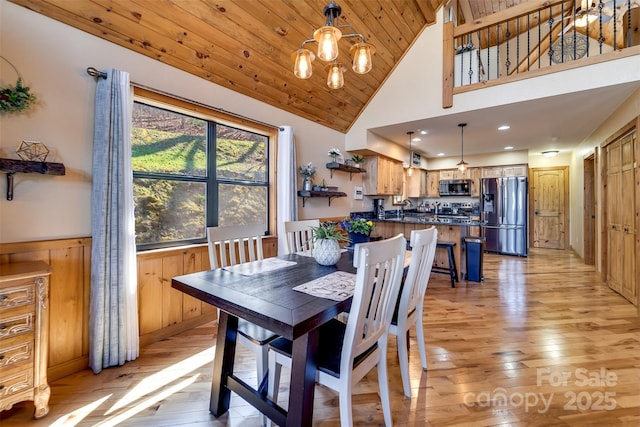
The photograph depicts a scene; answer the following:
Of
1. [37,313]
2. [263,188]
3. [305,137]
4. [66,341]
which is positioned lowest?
[66,341]

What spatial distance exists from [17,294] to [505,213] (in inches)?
293

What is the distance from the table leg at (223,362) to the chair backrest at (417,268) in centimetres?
100

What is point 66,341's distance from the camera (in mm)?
1875

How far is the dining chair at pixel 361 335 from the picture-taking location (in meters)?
1.11

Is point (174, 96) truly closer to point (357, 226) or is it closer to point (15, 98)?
point (15, 98)

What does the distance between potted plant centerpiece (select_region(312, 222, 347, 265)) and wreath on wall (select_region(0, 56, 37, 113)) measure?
1.99 metres

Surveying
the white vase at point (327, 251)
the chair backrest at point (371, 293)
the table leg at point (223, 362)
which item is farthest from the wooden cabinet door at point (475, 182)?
the table leg at point (223, 362)

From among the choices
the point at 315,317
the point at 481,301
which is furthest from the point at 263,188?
the point at 481,301

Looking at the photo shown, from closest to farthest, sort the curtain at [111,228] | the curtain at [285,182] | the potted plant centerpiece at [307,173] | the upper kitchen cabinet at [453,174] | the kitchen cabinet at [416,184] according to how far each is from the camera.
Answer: the curtain at [111,228], the curtain at [285,182], the potted plant centerpiece at [307,173], the kitchen cabinet at [416,184], the upper kitchen cabinet at [453,174]

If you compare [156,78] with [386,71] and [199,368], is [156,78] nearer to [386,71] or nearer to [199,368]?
[199,368]

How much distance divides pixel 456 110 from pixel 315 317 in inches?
138

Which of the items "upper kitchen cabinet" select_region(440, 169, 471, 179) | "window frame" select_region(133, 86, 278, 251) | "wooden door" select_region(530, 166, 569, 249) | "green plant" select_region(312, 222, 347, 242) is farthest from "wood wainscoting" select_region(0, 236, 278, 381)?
"wooden door" select_region(530, 166, 569, 249)

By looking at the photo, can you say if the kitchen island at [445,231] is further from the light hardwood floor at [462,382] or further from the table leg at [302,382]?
the table leg at [302,382]

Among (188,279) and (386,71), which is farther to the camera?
(386,71)
